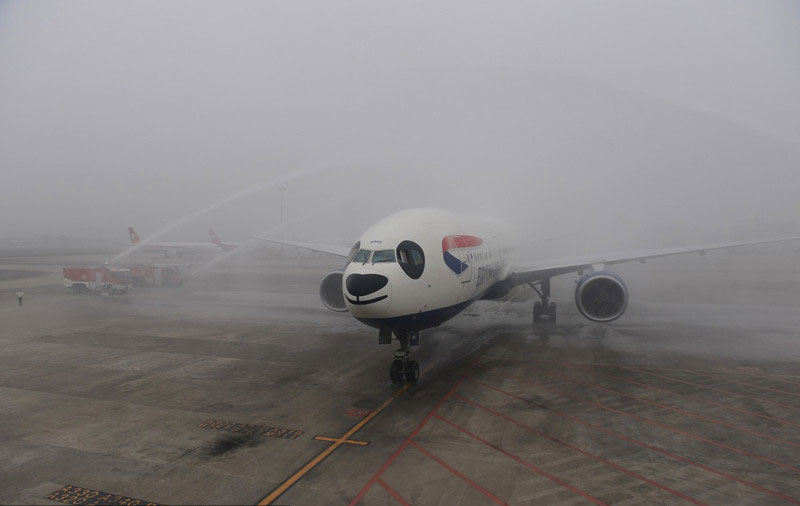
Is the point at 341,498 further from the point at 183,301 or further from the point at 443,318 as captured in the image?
the point at 183,301

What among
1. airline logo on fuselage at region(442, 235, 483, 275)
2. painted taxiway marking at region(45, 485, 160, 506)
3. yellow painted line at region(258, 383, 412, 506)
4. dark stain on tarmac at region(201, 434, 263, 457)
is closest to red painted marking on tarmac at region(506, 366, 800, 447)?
airline logo on fuselage at region(442, 235, 483, 275)

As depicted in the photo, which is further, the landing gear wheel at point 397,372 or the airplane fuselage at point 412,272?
the landing gear wheel at point 397,372

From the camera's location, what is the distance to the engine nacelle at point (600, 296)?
18516 mm

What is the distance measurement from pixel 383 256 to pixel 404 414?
3988mm

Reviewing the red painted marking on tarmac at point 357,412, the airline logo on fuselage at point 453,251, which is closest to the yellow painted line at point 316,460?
the red painted marking on tarmac at point 357,412

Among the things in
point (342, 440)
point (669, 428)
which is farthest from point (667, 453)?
point (342, 440)

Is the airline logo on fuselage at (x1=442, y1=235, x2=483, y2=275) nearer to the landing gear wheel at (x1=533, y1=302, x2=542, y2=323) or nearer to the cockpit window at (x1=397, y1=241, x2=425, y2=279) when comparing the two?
the cockpit window at (x1=397, y1=241, x2=425, y2=279)

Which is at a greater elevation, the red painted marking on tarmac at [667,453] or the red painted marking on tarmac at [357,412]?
the red painted marking on tarmac at [357,412]

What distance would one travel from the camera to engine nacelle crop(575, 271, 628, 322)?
18.5 meters

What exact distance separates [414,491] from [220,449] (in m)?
4.27

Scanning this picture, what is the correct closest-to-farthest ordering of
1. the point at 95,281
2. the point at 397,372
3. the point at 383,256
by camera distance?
the point at 383,256, the point at 397,372, the point at 95,281

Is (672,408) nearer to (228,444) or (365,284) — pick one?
(365,284)

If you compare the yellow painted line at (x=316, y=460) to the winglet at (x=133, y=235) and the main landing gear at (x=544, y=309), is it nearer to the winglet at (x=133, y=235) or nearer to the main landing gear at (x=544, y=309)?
the main landing gear at (x=544, y=309)

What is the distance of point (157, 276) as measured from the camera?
43375 mm
